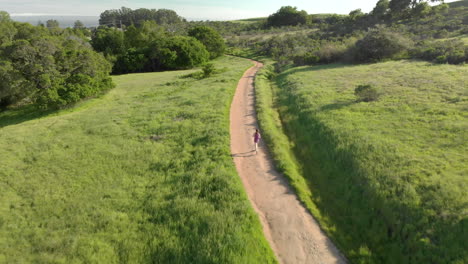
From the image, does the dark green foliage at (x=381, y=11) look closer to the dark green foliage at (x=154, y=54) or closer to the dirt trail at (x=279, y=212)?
the dark green foliage at (x=154, y=54)

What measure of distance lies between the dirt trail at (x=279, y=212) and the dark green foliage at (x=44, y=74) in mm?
25393

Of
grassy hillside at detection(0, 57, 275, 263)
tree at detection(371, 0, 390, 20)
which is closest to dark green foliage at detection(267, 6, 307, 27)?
tree at detection(371, 0, 390, 20)

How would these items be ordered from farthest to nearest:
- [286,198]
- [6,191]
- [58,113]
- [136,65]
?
1. [136,65]
2. [58,113]
3. [6,191]
4. [286,198]

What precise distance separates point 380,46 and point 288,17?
3923 inches

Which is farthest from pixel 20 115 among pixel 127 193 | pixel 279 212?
pixel 279 212

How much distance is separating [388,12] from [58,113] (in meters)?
102

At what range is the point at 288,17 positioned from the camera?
434ft

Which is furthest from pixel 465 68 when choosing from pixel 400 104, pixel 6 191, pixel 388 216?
pixel 6 191

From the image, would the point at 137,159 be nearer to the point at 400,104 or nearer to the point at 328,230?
the point at 328,230

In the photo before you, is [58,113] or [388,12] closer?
[58,113]

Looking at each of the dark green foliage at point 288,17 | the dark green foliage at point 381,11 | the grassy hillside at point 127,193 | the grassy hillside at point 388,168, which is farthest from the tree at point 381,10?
the grassy hillside at point 127,193

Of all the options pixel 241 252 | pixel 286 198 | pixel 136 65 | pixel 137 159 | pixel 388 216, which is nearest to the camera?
pixel 241 252

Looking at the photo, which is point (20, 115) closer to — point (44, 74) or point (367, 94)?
point (44, 74)

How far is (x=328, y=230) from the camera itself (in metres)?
11.1
